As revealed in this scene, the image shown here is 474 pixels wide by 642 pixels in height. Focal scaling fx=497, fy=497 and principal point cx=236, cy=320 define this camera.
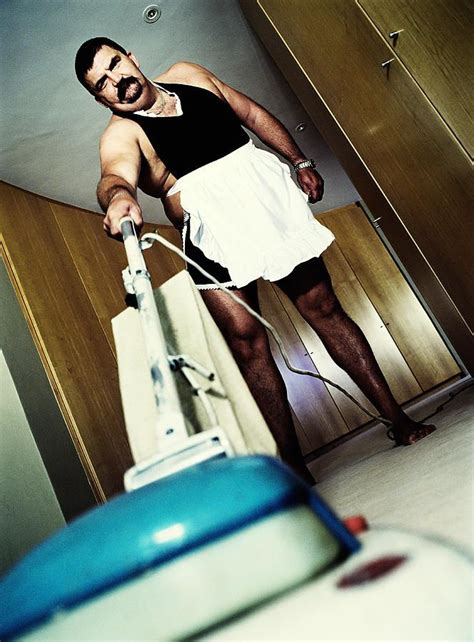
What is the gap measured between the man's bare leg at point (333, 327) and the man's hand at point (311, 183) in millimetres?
219

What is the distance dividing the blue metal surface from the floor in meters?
0.19

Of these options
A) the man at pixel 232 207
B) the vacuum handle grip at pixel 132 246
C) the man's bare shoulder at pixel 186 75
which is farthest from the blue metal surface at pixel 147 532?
the man's bare shoulder at pixel 186 75

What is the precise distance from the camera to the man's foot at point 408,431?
134 centimetres

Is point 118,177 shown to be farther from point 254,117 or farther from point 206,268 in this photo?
point 254,117

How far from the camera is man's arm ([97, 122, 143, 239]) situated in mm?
995

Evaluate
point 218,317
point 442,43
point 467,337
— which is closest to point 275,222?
point 218,317

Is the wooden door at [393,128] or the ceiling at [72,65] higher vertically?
the ceiling at [72,65]

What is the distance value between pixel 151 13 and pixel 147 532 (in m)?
2.46

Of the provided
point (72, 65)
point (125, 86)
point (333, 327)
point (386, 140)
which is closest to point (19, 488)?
point (333, 327)

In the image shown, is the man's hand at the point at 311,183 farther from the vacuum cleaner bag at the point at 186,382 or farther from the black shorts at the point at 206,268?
the vacuum cleaner bag at the point at 186,382

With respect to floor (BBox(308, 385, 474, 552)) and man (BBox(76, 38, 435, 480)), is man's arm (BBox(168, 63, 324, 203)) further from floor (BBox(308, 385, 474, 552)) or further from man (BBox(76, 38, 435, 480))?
floor (BBox(308, 385, 474, 552))

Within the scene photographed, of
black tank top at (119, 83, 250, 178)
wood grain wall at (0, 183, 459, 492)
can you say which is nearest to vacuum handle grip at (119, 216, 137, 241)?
black tank top at (119, 83, 250, 178)

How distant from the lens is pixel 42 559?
40 cm

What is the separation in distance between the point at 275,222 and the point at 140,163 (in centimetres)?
48
